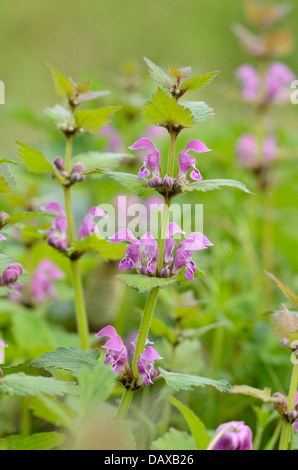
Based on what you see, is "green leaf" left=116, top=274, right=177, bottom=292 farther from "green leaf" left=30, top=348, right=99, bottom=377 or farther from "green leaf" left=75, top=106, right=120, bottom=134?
"green leaf" left=75, top=106, right=120, bottom=134

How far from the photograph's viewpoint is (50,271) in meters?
1.08

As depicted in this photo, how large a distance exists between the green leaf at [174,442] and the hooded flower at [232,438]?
0.15 meters

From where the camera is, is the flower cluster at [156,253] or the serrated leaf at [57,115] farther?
the serrated leaf at [57,115]

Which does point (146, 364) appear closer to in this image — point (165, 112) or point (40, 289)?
point (165, 112)

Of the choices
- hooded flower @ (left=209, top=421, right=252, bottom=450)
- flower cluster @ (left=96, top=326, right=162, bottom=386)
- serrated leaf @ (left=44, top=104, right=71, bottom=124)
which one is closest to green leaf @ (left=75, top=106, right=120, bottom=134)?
serrated leaf @ (left=44, top=104, right=71, bottom=124)

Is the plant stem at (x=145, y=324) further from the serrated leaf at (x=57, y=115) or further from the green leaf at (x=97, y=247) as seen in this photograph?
the serrated leaf at (x=57, y=115)

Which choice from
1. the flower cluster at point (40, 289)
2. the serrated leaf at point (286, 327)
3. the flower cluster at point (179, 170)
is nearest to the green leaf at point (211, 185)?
the flower cluster at point (179, 170)

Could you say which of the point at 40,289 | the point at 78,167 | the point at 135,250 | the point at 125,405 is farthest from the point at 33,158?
the point at 40,289

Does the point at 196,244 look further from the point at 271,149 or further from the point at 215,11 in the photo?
the point at 215,11

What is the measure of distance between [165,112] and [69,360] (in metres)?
0.24

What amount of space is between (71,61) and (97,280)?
2.95m

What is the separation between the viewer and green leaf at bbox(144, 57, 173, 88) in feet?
1.73

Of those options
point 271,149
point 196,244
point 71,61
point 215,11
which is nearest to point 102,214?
point 196,244

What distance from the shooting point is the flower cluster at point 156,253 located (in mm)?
561
